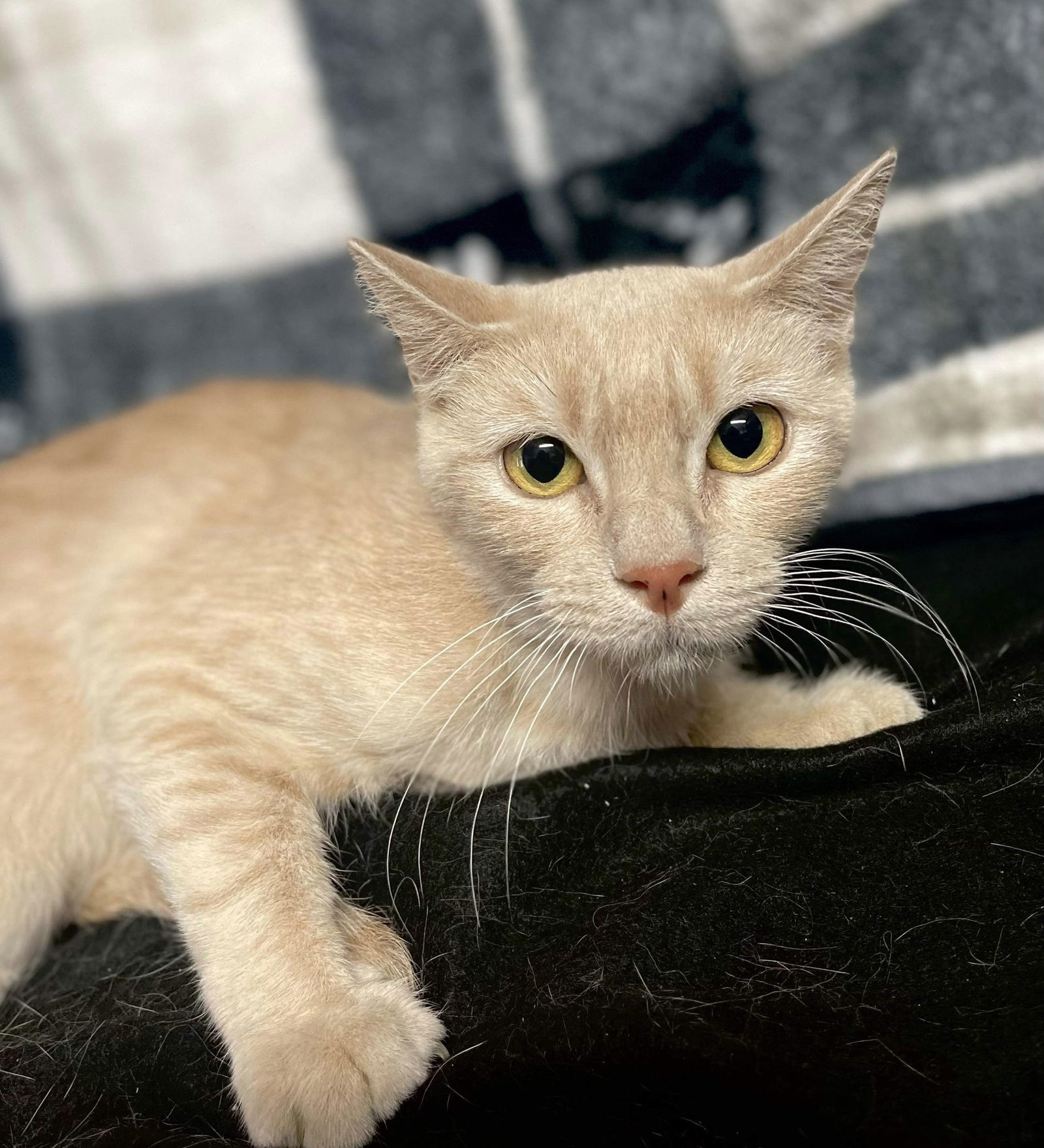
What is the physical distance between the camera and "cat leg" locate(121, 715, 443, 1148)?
29.0 inches

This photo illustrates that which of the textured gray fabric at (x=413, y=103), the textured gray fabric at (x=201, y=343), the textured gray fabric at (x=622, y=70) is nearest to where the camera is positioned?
the textured gray fabric at (x=622, y=70)

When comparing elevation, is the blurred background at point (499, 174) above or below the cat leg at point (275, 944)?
above

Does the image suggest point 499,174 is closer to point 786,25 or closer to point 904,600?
point 786,25

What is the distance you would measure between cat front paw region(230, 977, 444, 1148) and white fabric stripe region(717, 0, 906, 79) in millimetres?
1314

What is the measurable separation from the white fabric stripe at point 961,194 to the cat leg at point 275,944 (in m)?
1.07

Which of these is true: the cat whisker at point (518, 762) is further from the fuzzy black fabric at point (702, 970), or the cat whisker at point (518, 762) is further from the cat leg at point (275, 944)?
the cat leg at point (275, 944)

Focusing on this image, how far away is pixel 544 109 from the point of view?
158cm

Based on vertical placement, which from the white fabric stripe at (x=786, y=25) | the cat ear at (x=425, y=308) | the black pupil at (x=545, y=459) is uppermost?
the white fabric stripe at (x=786, y=25)

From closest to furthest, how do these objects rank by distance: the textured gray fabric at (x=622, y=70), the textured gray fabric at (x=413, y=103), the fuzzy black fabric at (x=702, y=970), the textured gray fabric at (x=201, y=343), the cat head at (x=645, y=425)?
the fuzzy black fabric at (x=702, y=970)
the cat head at (x=645, y=425)
the textured gray fabric at (x=622, y=70)
the textured gray fabric at (x=413, y=103)
the textured gray fabric at (x=201, y=343)

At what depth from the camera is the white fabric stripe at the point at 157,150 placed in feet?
5.33

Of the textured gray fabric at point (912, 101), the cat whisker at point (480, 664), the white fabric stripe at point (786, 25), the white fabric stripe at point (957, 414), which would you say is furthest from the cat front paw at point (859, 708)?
the white fabric stripe at point (786, 25)

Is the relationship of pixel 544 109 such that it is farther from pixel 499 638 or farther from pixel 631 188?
pixel 499 638

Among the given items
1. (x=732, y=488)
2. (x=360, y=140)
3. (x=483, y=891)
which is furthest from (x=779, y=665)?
(x=360, y=140)

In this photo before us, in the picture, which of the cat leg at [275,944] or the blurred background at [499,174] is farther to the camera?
the blurred background at [499,174]
